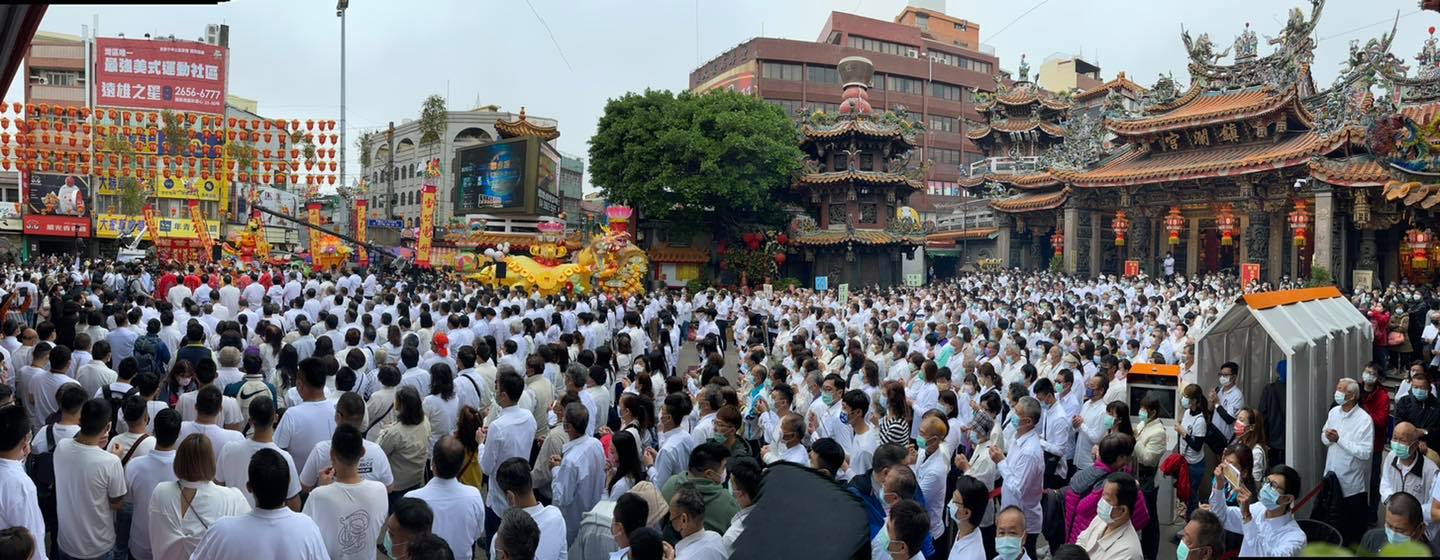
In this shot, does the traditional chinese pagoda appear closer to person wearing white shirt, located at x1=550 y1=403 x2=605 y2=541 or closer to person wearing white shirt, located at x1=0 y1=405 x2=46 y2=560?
person wearing white shirt, located at x1=550 y1=403 x2=605 y2=541

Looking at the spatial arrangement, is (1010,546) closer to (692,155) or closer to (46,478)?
(46,478)

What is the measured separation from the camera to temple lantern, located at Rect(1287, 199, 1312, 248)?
2802 centimetres

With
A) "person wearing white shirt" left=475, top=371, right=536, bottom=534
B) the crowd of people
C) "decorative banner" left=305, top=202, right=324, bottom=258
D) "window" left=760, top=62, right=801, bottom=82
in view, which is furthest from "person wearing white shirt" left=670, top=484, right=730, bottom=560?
"window" left=760, top=62, right=801, bottom=82

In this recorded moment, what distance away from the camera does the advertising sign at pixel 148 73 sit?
2877 cm

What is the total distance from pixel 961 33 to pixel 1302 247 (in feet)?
141

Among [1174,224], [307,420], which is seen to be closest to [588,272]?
[307,420]

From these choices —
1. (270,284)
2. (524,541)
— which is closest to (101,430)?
(524,541)

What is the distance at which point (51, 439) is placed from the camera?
5844 mm

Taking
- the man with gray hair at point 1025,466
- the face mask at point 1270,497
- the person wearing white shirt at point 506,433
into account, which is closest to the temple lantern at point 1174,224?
the man with gray hair at point 1025,466

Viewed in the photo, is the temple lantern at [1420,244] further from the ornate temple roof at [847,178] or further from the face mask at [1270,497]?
the face mask at [1270,497]

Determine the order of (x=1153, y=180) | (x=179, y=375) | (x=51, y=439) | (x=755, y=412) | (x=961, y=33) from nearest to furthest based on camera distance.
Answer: (x=51, y=439)
(x=179, y=375)
(x=755, y=412)
(x=1153, y=180)
(x=961, y=33)

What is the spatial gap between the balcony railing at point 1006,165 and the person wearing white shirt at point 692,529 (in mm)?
38071

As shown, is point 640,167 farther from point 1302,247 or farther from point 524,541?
point 524,541

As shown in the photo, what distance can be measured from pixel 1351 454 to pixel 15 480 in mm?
8731
